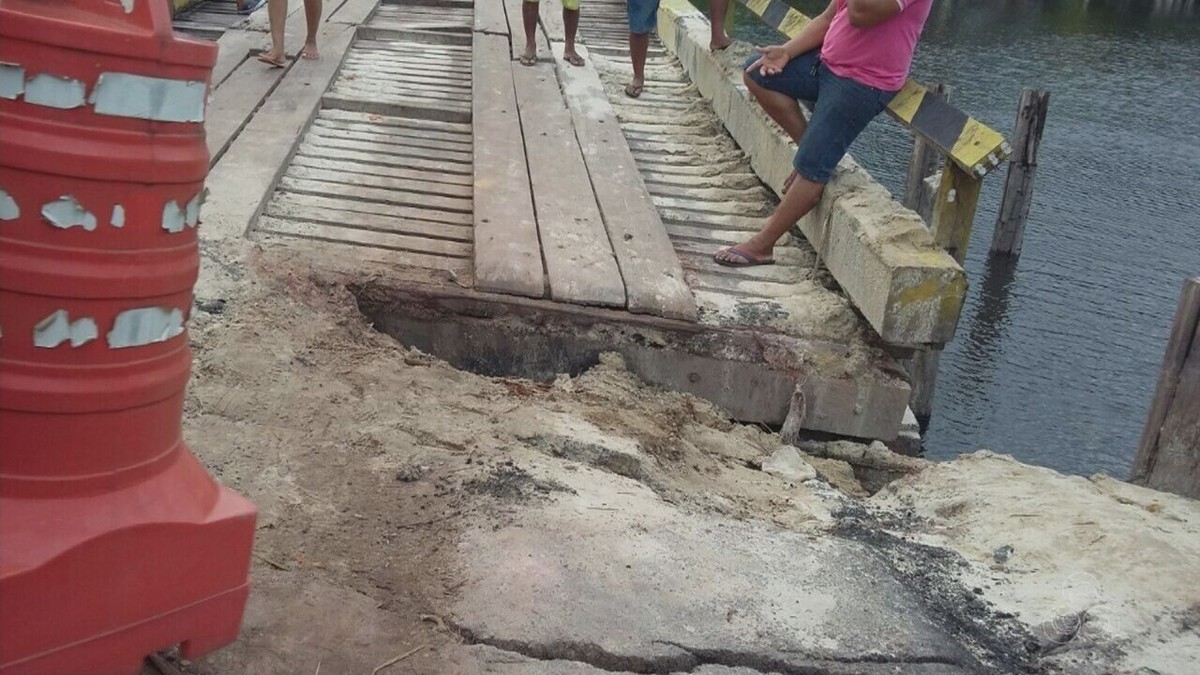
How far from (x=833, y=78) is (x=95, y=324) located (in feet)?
13.1

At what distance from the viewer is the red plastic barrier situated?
60.4 inches

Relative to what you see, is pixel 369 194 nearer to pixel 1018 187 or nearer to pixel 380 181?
pixel 380 181

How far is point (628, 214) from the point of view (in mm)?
5504

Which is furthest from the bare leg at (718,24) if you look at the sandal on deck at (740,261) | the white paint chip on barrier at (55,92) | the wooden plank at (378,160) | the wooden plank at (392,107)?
the white paint chip on barrier at (55,92)

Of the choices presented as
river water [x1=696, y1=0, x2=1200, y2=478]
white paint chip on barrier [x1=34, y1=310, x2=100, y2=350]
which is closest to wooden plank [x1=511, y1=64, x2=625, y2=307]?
river water [x1=696, y1=0, x2=1200, y2=478]

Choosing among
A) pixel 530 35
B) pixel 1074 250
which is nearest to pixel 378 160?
pixel 530 35

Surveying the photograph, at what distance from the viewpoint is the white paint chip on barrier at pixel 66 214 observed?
1.55 metres

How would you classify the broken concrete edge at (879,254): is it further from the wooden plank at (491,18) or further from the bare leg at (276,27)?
the wooden plank at (491,18)

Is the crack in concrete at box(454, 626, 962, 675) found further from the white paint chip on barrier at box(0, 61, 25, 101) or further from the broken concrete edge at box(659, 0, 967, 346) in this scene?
the broken concrete edge at box(659, 0, 967, 346)

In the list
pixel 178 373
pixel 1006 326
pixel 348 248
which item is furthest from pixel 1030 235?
pixel 178 373

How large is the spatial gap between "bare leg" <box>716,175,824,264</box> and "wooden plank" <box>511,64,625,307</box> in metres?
0.67

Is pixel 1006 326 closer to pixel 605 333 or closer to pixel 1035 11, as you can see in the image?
pixel 605 333

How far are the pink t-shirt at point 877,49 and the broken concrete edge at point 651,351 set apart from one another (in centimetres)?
122

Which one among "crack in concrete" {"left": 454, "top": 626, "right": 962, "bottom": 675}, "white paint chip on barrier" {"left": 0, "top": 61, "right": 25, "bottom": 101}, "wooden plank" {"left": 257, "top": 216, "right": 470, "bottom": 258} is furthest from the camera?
"wooden plank" {"left": 257, "top": 216, "right": 470, "bottom": 258}
